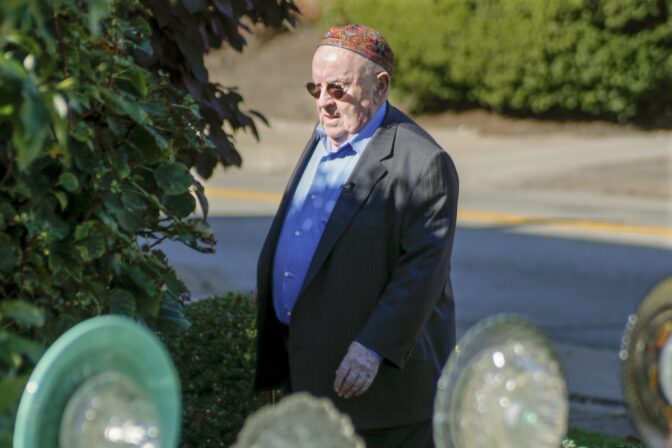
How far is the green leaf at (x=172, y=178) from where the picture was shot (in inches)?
142

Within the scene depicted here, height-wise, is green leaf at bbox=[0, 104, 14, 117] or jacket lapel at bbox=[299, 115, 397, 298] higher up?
green leaf at bbox=[0, 104, 14, 117]

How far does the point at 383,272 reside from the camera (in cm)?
392

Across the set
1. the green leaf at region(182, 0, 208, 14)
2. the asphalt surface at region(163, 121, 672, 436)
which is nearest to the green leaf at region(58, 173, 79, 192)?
the asphalt surface at region(163, 121, 672, 436)

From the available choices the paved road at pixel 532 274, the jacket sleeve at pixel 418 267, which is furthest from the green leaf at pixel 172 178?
the paved road at pixel 532 274

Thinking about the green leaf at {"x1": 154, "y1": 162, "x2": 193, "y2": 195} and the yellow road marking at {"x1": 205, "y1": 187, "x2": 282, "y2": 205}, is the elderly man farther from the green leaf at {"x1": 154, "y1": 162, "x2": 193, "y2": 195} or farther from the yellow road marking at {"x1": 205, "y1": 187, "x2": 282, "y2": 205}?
the yellow road marking at {"x1": 205, "y1": 187, "x2": 282, "y2": 205}

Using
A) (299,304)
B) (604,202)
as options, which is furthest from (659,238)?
(299,304)

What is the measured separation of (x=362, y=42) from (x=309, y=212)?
50 cm

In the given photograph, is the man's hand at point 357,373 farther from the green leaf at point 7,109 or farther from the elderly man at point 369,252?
the green leaf at point 7,109

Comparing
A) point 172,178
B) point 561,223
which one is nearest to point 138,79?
point 172,178

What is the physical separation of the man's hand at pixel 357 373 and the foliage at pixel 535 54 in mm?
16419

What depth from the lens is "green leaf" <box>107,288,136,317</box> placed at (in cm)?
344

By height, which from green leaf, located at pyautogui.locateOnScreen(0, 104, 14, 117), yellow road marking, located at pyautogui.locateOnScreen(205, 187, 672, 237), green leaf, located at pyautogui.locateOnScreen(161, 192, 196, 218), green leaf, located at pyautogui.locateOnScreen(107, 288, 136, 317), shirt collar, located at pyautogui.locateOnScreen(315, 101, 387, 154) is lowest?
yellow road marking, located at pyautogui.locateOnScreen(205, 187, 672, 237)

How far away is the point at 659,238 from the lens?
1366 cm

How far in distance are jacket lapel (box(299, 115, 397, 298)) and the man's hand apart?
0.90 feet
